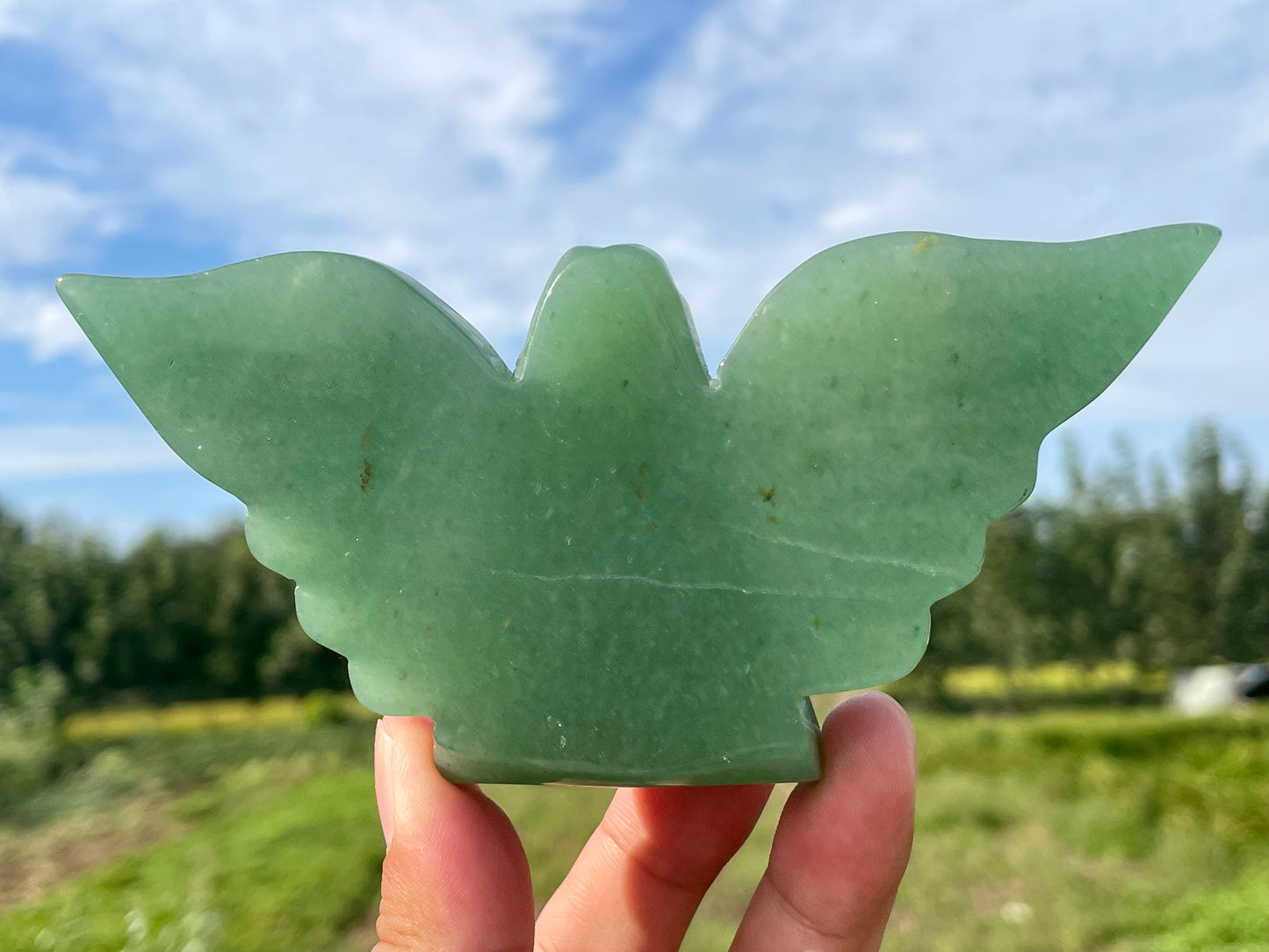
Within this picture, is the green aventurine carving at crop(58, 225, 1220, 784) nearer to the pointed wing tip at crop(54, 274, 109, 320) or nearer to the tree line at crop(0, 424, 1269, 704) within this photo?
the pointed wing tip at crop(54, 274, 109, 320)

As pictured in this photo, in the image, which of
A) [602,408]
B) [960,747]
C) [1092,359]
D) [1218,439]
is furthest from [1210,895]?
[1218,439]

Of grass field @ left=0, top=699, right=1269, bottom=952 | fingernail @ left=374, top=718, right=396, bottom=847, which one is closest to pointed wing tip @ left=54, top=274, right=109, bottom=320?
fingernail @ left=374, top=718, right=396, bottom=847

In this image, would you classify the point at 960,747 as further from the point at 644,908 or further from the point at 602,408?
the point at 602,408

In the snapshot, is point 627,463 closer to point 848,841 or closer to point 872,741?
point 872,741

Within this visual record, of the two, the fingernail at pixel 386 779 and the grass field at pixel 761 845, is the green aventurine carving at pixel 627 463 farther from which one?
the grass field at pixel 761 845

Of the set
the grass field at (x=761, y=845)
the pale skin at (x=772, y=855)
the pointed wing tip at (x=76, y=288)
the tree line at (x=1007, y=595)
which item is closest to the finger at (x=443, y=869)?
the pale skin at (x=772, y=855)

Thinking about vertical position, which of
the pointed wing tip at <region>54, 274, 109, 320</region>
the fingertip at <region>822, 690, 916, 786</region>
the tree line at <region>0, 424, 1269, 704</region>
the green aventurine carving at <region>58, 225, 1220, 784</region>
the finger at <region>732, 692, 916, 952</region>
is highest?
the pointed wing tip at <region>54, 274, 109, 320</region>
